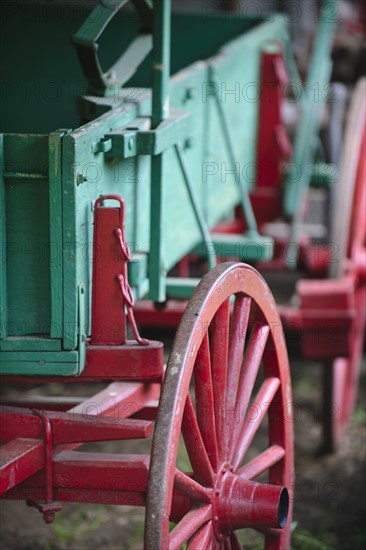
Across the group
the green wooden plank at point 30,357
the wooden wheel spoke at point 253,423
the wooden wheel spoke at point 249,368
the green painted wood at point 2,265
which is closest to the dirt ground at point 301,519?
the wooden wheel spoke at point 253,423

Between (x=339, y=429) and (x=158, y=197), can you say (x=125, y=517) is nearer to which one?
(x=339, y=429)

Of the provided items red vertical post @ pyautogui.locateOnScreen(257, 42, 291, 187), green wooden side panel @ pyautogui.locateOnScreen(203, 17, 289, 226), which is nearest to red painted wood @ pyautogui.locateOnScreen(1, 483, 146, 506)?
green wooden side panel @ pyautogui.locateOnScreen(203, 17, 289, 226)

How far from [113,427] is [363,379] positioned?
3.48m

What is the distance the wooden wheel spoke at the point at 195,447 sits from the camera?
98.7 inches

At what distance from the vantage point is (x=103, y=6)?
115 inches

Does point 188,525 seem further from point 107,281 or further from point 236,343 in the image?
point 107,281

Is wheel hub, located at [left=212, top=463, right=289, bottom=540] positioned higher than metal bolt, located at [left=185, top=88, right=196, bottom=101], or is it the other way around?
metal bolt, located at [left=185, top=88, right=196, bottom=101]

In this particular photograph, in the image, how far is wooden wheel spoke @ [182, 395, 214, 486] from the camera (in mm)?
2507

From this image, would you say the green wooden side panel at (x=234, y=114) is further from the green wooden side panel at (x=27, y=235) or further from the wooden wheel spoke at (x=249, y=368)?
the green wooden side panel at (x=27, y=235)

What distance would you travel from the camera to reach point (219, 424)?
2.70 metres

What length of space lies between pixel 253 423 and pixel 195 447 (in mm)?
428

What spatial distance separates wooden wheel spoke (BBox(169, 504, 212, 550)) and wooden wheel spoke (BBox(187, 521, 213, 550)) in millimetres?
12

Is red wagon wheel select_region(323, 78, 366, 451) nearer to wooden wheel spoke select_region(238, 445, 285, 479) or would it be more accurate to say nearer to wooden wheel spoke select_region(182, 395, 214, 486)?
wooden wheel spoke select_region(238, 445, 285, 479)

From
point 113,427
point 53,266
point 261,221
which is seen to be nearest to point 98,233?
point 53,266
